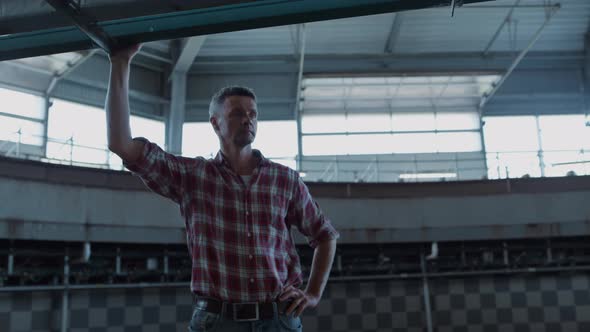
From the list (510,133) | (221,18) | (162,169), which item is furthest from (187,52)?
(162,169)

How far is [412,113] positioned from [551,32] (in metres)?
4.63

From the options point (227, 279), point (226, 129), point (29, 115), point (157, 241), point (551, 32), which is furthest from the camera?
point (551, 32)

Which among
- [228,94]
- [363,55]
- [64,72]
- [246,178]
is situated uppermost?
[363,55]

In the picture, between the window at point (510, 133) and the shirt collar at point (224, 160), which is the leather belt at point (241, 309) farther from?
the window at point (510, 133)

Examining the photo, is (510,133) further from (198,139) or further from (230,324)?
(230,324)

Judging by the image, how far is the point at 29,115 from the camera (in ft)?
49.8

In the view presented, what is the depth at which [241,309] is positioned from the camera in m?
2.08

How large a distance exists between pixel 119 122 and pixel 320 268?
992mm

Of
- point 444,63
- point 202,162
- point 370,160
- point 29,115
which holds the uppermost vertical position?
point 444,63

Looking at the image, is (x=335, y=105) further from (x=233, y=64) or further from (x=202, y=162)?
(x=202, y=162)

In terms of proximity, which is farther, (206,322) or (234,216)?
(234,216)

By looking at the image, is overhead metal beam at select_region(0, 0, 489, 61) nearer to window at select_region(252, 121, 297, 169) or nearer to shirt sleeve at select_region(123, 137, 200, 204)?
shirt sleeve at select_region(123, 137, 200, 204)

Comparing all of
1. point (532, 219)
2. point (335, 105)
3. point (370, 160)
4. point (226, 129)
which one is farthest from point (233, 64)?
point (226, 129)

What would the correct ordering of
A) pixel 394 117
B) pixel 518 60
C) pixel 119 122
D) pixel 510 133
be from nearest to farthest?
pixel 119 122
pixel 518 60
pixel 510 133
pixel 394 117
